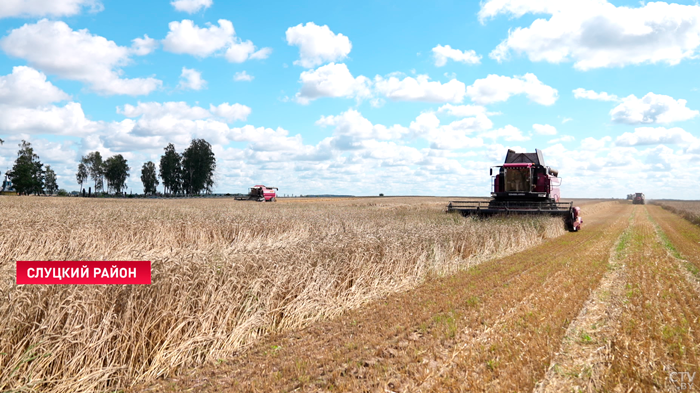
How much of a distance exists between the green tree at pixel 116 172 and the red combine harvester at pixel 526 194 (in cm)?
9539

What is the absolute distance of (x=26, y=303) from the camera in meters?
4.46

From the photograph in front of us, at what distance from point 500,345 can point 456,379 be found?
121 cm

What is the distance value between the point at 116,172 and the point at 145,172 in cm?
638

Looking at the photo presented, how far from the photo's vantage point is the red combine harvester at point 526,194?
2200cm

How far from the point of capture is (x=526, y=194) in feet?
75.9

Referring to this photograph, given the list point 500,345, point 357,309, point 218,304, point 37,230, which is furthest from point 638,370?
point 37,230

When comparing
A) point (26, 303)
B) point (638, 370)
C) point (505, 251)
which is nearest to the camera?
point (26, 303)

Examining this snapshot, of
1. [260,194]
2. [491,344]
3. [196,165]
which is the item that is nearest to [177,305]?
[491,344]

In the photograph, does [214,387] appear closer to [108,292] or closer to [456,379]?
[108,292]

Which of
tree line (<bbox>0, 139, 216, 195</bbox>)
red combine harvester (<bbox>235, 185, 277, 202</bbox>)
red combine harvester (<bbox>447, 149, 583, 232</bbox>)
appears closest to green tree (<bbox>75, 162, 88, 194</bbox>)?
tree line (<bbox>0, 139, 216, 195</bbox>)

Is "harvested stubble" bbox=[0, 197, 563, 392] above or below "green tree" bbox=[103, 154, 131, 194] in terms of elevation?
below

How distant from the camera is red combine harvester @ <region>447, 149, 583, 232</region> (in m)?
22.0

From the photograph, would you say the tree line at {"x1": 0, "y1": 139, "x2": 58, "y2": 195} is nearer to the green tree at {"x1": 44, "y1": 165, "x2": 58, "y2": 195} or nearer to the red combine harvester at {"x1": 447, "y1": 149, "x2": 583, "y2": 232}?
the green tree at {"x1": 44, "y1": 165, "x2": 58, "y2": 195}

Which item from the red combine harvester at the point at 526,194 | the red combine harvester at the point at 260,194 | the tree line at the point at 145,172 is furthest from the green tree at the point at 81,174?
the red combine harvester at the point at 526,194
